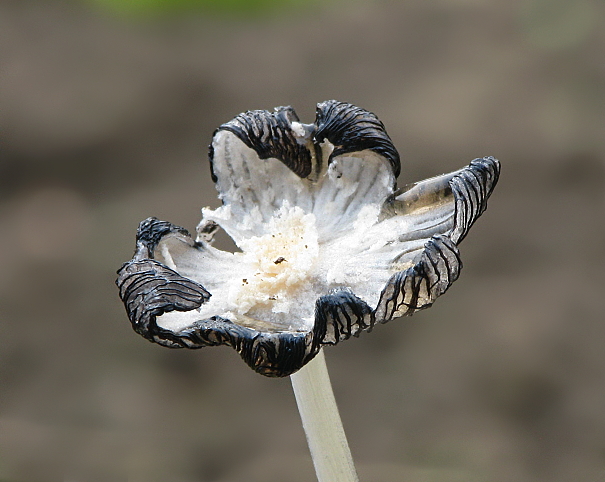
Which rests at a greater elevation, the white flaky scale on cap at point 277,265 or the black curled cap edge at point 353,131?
the black curled cap edge at point 353,131

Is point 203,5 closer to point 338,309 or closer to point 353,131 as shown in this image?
point 353,131

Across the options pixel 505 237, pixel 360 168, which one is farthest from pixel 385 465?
pixel 360 168

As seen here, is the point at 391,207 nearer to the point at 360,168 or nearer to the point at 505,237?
the point at 360,168

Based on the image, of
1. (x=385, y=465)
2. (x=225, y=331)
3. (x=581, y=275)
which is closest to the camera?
(x=225, y=331)

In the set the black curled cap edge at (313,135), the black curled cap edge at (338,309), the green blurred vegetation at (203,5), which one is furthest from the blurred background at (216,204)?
the black curled cap edge at (338,309)

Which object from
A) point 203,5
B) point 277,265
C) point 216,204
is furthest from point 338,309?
point 216,204

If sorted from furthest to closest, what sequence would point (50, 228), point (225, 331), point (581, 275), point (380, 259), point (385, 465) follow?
1. point (50, 228)
2. point (581, 275)
3. point (385, 465)
4. point (380, 259)
5. point (225, 331)

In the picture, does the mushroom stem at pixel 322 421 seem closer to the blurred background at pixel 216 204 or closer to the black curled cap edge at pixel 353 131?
the black curled cap edge at pixel 353 131
